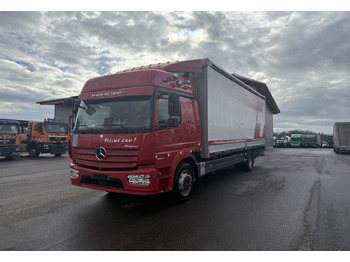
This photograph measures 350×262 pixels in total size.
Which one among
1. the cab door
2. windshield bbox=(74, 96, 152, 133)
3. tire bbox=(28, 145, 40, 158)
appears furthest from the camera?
tire bbox=(28, 145, 40, 158)

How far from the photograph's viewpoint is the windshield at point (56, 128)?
15474 mm

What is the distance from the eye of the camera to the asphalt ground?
10.1 ft

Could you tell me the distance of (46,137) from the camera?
15.4 meters

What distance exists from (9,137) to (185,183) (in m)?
14.2

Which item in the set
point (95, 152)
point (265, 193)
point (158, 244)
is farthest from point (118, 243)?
point (265, 193)

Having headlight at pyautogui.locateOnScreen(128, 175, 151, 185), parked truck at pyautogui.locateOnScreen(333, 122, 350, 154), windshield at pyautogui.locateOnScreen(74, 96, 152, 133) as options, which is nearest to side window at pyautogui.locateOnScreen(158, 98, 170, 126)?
windshield at pyautogui.locateOnScreen(74, 96, 152, 133)

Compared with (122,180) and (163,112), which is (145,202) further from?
(163,112)

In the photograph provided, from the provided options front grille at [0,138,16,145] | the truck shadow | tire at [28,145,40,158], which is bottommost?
the truck shadow

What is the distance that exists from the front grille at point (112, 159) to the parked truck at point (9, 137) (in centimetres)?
1270

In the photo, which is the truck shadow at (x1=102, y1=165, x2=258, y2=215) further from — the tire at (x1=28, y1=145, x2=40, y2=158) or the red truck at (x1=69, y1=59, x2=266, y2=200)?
the tire at (x1=28, y1=145, x2=40, y2=158)

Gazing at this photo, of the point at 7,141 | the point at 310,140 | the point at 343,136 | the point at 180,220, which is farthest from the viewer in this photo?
the point at 310,140

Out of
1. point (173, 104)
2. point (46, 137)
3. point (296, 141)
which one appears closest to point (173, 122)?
point (173, 104)

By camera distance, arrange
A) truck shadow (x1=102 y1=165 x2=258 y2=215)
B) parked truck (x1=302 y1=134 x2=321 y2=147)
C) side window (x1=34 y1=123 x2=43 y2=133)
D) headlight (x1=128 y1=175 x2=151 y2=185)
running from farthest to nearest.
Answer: parked truck (x1=302 y1=134 x2=321 y2=147)
side window (x1=34 y1=123 x2=43 y2=133)
truck shadow (x1=102 y1=165 x2=258 y2=215)
headlight (x1=128 y1=175 x2=151 y2=185)

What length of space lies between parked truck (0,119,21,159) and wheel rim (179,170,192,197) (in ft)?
46.0
